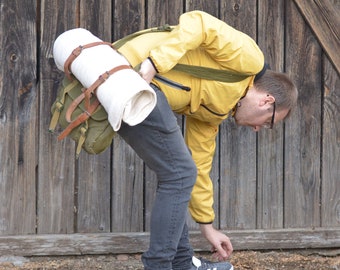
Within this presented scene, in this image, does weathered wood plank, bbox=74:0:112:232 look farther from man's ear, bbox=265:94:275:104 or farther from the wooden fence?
man's ear, bbox=265:94:275:104

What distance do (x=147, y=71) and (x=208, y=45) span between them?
0.34m

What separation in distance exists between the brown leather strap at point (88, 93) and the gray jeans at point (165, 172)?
241 millimetres

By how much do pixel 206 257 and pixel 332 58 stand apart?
1.51 meters

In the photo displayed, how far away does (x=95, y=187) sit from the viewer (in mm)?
5027

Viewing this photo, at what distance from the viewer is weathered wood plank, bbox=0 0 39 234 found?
4.86m

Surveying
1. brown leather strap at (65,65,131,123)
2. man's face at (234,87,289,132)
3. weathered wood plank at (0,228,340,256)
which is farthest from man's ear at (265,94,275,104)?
weathered wood plank at (0,228,340,256)

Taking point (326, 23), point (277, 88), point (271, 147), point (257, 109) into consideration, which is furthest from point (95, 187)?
point (326, 23)

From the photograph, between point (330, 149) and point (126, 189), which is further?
point (330, 149)

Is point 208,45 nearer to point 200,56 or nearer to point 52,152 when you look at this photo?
point 200,56

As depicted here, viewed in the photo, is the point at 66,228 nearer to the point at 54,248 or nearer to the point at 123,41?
the point at 54,248

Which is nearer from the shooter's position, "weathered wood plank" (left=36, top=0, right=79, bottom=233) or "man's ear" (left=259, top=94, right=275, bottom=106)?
"man's ear" (left=259, top=94, right=275, bottom=106)

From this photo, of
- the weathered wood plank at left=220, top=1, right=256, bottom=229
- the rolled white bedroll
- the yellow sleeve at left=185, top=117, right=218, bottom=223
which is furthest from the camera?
the weathered wood plank at left=220, top=1, right=256, bottom=229

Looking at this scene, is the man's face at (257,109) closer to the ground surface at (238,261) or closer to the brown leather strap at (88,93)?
the brown leather strap at (88,93)

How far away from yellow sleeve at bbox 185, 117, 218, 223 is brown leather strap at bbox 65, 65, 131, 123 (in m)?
0.85
